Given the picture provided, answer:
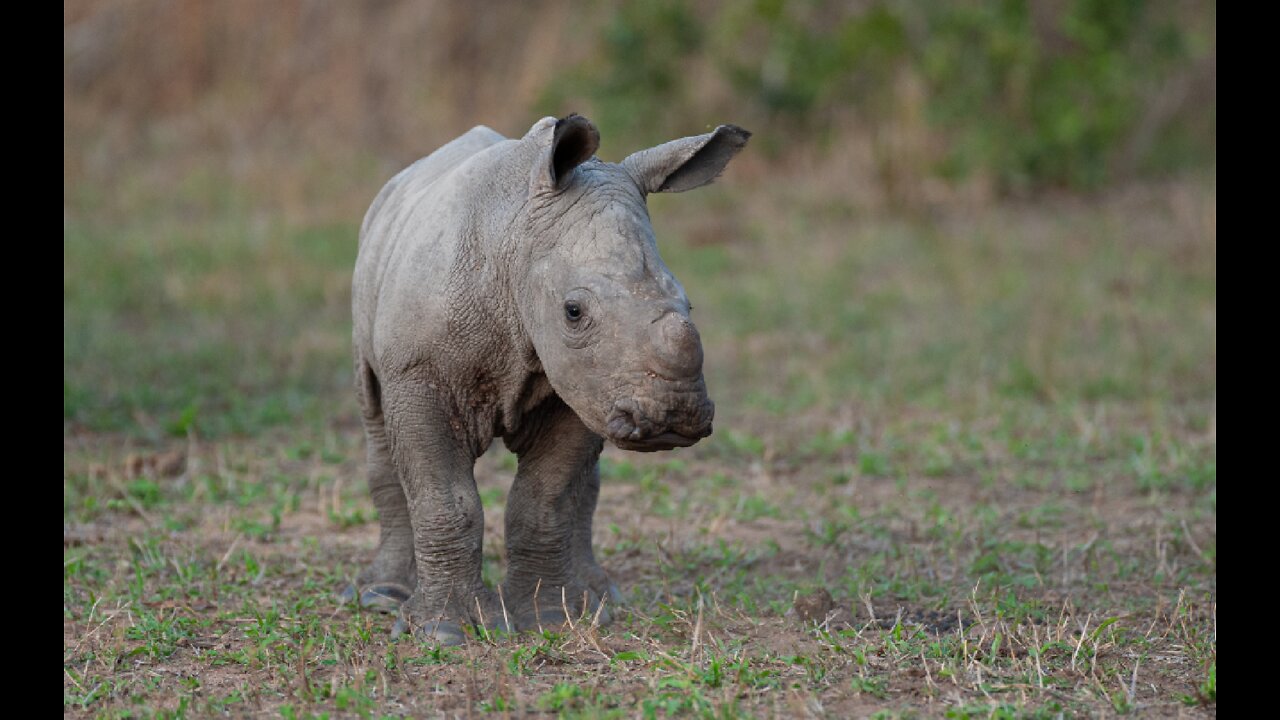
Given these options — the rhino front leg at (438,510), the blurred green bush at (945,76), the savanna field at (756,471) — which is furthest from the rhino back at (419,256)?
the blurred green bush at (945,76)

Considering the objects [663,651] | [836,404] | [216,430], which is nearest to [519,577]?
[663,651]

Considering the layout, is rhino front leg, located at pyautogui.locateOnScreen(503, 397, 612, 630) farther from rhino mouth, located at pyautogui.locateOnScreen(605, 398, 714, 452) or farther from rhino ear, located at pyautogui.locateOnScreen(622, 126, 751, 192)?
rhino ear, located at pyautogui.locateOnScreen(622, 126, 751, 192)

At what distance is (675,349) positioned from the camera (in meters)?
4.61

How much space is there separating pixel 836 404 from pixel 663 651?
4.72m

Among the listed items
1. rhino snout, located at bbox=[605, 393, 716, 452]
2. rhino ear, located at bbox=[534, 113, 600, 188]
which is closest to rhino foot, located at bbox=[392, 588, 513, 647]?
rhino snout, located at bbox=[605, 393, 716, 452]

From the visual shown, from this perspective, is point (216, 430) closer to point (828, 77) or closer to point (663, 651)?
point (663, 651)

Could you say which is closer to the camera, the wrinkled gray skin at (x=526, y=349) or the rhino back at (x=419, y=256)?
the wrinkled gray skin at (x=526, y=349)

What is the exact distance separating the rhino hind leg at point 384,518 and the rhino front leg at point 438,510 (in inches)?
22.3

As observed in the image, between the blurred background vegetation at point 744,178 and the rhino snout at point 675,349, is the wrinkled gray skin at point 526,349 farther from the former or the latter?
the blurred background vegetation at point 744,178

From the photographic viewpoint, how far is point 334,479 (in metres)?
7.89

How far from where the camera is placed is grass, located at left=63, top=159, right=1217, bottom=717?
4.86m

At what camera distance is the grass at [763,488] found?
4.86 meters

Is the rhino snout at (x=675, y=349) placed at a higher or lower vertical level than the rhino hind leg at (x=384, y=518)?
higher

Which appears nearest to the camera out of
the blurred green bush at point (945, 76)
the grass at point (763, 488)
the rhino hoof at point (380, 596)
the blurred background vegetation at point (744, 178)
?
the grass at point (763, 488)
